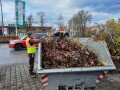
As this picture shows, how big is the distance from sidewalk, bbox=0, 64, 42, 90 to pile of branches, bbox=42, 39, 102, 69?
4.75 feet

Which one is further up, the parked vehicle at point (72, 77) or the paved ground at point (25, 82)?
the parked vehicle at point (72, 77)

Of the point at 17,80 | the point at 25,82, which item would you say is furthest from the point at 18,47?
the point at 25,82

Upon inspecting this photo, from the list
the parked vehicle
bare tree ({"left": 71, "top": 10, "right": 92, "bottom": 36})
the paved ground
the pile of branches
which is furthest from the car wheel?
bare tree ({"left": 71, "top": 10, "right": 92, "bottom": 36})

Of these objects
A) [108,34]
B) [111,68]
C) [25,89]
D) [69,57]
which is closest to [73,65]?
[69,57]

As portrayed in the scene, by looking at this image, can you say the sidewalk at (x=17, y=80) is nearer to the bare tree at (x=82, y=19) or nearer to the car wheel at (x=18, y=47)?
the car wheel at (x=18, y=47)

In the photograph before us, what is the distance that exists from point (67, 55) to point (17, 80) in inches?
122

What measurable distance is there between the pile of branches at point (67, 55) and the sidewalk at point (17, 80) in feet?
4.75

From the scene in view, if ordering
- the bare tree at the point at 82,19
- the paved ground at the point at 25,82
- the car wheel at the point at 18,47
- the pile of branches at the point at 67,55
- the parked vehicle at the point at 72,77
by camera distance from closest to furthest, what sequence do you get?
1. the parked vehicle at the point at 72,77
2. the pile of branches at the point at 67,55
3. the paved ground at the point at 25,82
4. the car wheel at the point at 18,47
5. the bare tree at the point at 82,19

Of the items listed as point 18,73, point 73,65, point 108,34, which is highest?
point 108,34

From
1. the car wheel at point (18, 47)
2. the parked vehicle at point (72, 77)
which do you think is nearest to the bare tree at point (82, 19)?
the car wheel at point (18, 47)

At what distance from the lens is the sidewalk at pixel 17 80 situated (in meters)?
8.23

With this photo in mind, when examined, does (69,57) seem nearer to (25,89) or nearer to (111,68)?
(111,68)

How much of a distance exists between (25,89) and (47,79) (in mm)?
2312

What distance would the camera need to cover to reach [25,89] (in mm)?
7961
